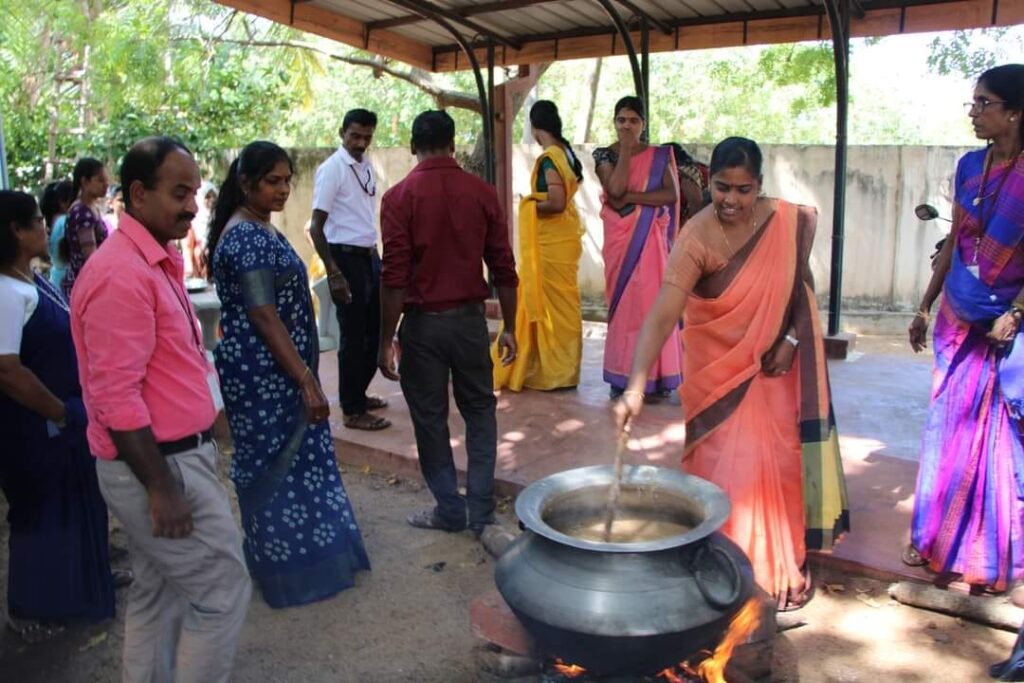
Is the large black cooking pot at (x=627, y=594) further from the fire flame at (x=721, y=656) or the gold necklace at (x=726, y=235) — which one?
the gold necklace at (x=726, y=235)

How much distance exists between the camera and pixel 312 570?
12.0 ft

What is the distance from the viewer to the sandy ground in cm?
310

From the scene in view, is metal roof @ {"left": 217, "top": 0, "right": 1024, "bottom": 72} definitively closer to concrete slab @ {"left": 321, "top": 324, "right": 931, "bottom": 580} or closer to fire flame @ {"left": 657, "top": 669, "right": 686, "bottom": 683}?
concrete slab @ {"left": 321, "top": 324, "right": 931, "bottom": 580}

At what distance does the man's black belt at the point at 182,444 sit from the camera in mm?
2361

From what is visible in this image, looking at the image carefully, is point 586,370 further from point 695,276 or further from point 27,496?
point 27,496

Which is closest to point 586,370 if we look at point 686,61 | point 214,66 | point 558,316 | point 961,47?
point 558,316

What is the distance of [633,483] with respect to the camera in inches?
107

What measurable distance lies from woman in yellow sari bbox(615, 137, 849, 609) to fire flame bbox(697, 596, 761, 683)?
17.1 inches

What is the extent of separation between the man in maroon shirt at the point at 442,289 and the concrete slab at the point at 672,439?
0.68m

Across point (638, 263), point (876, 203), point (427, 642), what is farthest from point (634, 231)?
point (876, 203)

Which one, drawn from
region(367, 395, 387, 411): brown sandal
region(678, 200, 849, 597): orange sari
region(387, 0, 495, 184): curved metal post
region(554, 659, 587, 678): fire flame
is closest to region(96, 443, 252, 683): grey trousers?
region(554, 659, 587, 678): fire flame

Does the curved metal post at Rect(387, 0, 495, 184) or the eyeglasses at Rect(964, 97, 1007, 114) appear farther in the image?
the curved metal post at Rect(387, 0, 495, 184)

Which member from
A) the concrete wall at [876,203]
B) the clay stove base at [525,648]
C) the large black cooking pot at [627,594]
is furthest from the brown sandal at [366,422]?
the concrete wall at [876,203]

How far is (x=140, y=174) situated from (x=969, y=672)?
3109mm
